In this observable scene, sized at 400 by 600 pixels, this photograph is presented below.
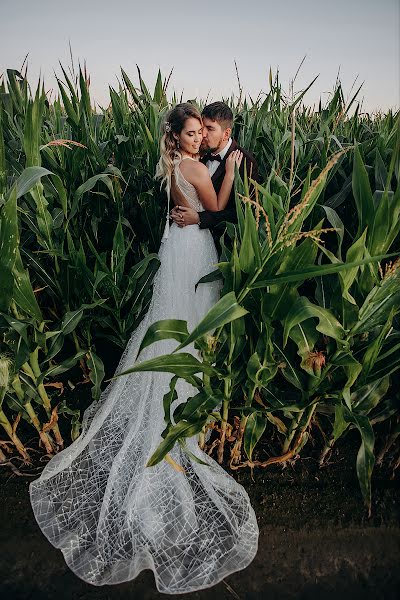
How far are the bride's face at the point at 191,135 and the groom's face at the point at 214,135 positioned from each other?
0.13m

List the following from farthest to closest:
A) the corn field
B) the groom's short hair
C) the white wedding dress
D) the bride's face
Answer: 1. the groom's short hair
2. the bride's face
3. the white wedding dress
4. the corn field

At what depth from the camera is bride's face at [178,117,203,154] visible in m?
1.81

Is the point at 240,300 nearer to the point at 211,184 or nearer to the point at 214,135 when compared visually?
the point at 211,184

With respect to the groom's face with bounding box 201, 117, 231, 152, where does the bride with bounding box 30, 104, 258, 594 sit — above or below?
below

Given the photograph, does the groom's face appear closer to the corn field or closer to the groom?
the groom

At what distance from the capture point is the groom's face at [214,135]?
1969mm

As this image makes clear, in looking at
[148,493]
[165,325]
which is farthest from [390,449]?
[165,325]

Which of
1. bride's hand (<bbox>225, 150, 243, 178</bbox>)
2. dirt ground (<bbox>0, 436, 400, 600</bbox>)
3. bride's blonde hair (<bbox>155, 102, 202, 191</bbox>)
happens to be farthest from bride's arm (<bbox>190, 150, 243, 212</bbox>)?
dirt ground (<bbox>0, 436, 400, 600</bbox>)

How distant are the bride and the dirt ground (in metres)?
0.05

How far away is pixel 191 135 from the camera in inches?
71.8

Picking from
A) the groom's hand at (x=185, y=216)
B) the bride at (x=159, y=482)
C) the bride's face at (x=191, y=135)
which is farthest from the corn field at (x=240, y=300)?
the bride's face at (x=191, y=135)

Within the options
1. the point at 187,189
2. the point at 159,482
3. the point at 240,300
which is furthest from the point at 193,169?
the point at 159,482

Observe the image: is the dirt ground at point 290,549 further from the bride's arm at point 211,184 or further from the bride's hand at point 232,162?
the bride's hand at point 232,162

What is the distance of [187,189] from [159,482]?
3.94ft
